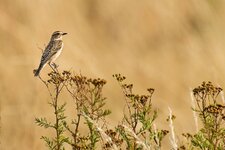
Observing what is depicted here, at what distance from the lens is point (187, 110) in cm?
2484

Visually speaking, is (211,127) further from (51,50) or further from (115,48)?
(115,48)

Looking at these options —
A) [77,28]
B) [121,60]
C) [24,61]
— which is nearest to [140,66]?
[121,60]

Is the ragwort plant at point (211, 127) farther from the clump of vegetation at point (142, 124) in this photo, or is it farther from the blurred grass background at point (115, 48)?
the blurred grass background at point (115, 48)

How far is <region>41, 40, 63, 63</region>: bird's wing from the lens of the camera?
912cm

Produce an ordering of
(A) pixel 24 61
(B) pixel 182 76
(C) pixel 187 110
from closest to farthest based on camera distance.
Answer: (A) pixel 24 61 → (C) pixel 187 110 → (B) pixel 182 76

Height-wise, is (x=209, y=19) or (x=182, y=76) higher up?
(x=209, y=19)

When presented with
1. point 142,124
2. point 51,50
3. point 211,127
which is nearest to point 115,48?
point 51,50

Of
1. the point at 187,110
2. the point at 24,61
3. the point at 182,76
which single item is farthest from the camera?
the point at 182,76

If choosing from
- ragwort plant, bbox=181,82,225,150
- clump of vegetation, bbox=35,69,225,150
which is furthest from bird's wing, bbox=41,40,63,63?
ragwort plant, bbox=181,82,225,150

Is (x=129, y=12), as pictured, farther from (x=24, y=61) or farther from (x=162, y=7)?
(x=24, y=61)

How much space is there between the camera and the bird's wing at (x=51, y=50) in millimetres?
9125

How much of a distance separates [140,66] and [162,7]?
2.74 metres

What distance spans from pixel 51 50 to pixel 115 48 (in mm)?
16347

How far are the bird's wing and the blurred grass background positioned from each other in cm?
1047
